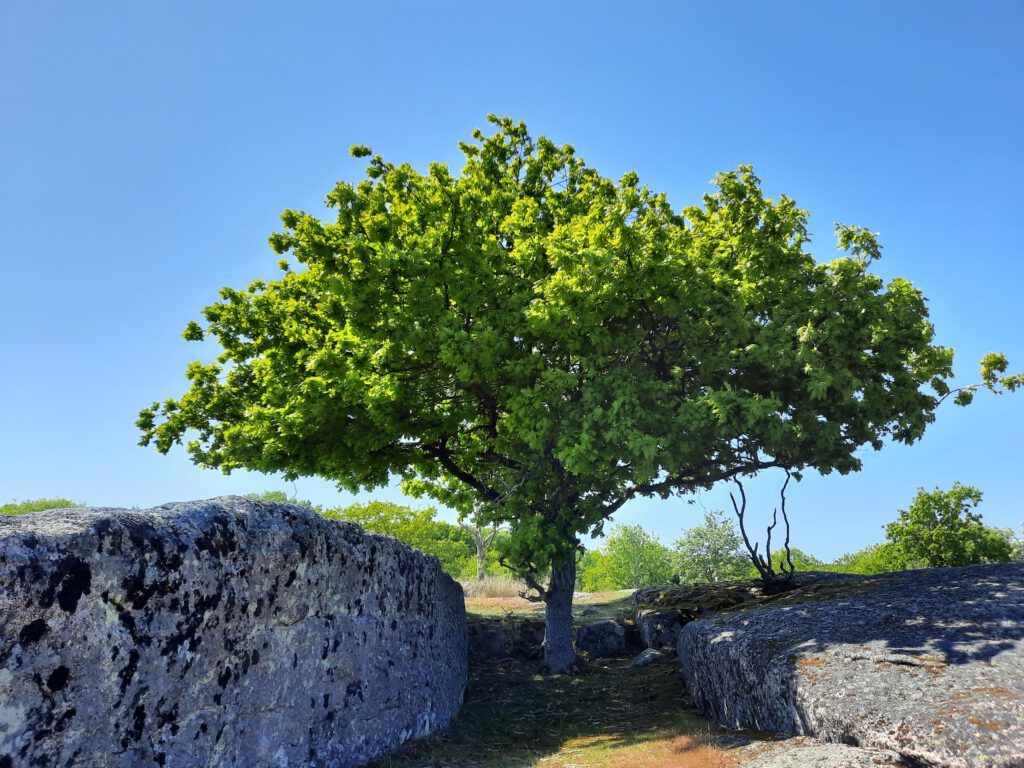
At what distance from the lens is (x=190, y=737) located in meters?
5.95

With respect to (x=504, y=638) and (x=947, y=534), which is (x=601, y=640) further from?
(x=947, y=534)

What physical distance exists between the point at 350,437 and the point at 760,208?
1201 cm

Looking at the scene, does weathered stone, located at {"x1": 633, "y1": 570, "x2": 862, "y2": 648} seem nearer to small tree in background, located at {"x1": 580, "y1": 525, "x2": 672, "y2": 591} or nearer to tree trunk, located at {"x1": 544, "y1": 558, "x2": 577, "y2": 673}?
tree trunk, located at {"x1": 544, "y1": 558, "x2": 577, "y2": 673}

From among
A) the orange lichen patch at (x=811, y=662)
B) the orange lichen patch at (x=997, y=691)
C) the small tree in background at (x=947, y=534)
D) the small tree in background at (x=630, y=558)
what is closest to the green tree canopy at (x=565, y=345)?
the orange lichen patch at (x=811, y=662)

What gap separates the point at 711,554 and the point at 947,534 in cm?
1847

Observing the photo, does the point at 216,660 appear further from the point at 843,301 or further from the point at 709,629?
the point at 843,301

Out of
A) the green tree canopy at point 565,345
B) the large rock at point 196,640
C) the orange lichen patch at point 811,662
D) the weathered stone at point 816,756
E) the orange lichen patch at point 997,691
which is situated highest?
the green tree canopy at point 565,345

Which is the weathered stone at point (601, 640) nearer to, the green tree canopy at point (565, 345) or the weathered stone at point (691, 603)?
the weathered stone at point (691, 603)

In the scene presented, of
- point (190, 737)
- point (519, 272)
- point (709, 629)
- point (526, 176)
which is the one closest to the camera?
point (190, 737)

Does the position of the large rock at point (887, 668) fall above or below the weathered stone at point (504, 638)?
above

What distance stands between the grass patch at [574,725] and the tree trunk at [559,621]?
0.64 meters

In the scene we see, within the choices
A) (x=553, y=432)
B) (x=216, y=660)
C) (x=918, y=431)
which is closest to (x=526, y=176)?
(x=553, y=432)

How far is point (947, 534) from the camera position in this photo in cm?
2527

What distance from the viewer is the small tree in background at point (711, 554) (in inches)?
1625
